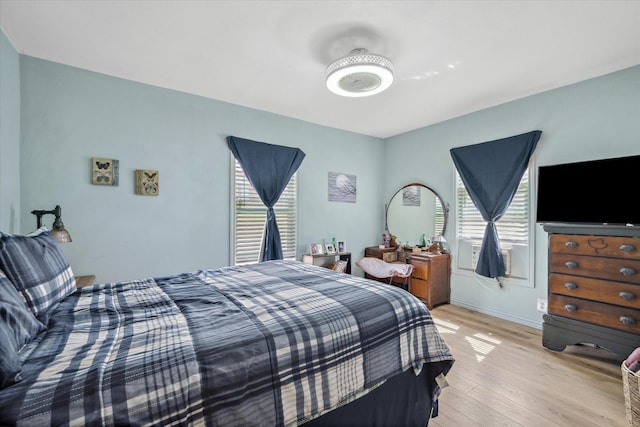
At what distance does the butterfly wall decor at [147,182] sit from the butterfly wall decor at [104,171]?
19 cm

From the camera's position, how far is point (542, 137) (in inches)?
123

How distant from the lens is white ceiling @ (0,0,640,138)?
189 cm

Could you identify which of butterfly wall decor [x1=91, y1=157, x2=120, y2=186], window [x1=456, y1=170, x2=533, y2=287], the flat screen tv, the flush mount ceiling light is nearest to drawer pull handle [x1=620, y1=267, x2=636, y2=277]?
the flat screen tv

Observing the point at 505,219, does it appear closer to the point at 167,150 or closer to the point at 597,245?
the point at 597,245

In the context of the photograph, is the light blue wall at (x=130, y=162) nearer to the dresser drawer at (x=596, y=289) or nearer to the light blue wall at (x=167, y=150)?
the light blue wall at (x=167, y=150)

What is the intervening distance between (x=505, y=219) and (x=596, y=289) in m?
1.19

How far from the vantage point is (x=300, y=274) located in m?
2.20

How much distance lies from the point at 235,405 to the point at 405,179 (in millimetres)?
4162

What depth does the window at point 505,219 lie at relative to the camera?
10.8ft

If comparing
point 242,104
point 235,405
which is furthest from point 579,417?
point 242,104

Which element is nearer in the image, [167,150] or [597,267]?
[597,267]

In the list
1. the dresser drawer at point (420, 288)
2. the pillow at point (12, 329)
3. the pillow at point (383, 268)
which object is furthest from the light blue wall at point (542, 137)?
the pillow at point (12, 329)

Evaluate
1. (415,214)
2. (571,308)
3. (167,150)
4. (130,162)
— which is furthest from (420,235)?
(130,162)

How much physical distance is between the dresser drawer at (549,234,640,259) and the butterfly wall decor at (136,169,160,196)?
12.7 ft
